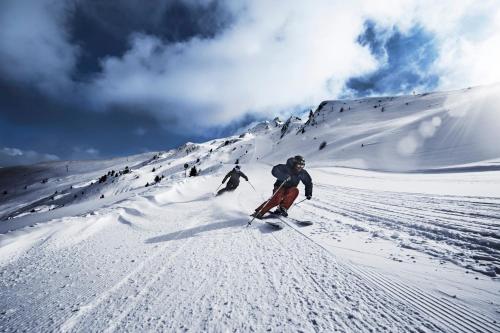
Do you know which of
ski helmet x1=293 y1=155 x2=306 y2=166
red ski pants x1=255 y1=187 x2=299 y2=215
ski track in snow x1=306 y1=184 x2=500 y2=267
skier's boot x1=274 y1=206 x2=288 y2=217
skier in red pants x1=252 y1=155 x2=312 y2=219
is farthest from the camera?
ski helmet x1=293 y1=155 x2=306 y2=166

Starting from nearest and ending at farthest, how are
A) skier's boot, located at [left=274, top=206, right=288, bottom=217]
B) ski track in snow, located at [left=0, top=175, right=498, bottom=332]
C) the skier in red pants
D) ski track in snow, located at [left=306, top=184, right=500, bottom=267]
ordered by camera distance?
ski track in snow, located at [left=0, top=175, right=498, bottom=332] < ski track in snow, located at [left=306, top=184, right=500, bottom=267] < skier's boot, located at [left=274, top=206, right=288, bottom=217] < the skier in red pants

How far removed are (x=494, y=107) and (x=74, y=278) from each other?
45714mm

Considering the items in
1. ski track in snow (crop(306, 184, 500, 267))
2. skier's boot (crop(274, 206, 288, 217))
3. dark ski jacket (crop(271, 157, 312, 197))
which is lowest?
ski track in snow (crop(306, 184, 500, 267))

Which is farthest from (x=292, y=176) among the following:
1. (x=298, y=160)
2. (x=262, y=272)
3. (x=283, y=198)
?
(x=262, y=272)

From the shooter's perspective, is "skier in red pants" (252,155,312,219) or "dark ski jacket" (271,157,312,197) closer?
"skier in red pants" (252,155,312,219)

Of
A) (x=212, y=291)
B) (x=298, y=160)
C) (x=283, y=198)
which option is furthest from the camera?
(x=298, y=160)

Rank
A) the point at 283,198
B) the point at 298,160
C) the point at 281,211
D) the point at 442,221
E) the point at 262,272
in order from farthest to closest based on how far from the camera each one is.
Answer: the point at 298,160 → the point at 283,198 → the point at 281,211 → the point at 442,221 → the point at 262,272

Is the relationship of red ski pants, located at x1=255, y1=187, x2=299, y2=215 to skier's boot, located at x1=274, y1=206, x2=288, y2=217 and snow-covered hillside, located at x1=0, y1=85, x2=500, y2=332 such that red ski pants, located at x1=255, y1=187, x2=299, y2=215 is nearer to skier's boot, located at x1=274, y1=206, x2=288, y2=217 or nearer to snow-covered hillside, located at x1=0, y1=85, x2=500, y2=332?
skier's boot, located at x1=274, y1=206, x2=288, y2=217

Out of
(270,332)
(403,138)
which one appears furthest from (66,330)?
(403,138)

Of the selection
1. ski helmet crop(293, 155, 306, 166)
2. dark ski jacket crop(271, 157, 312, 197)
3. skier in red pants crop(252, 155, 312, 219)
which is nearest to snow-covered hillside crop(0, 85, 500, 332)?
skier in red pants crop(252, 155, 312, 219)

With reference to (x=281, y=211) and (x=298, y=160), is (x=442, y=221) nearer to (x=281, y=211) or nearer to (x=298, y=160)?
(x=281, y=211)

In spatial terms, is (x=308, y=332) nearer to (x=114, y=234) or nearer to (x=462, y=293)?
(x=462, y=293)

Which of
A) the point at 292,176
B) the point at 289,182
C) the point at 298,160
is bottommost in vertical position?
the point at 289,182

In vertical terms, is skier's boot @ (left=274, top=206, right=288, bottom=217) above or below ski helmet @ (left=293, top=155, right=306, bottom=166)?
below
